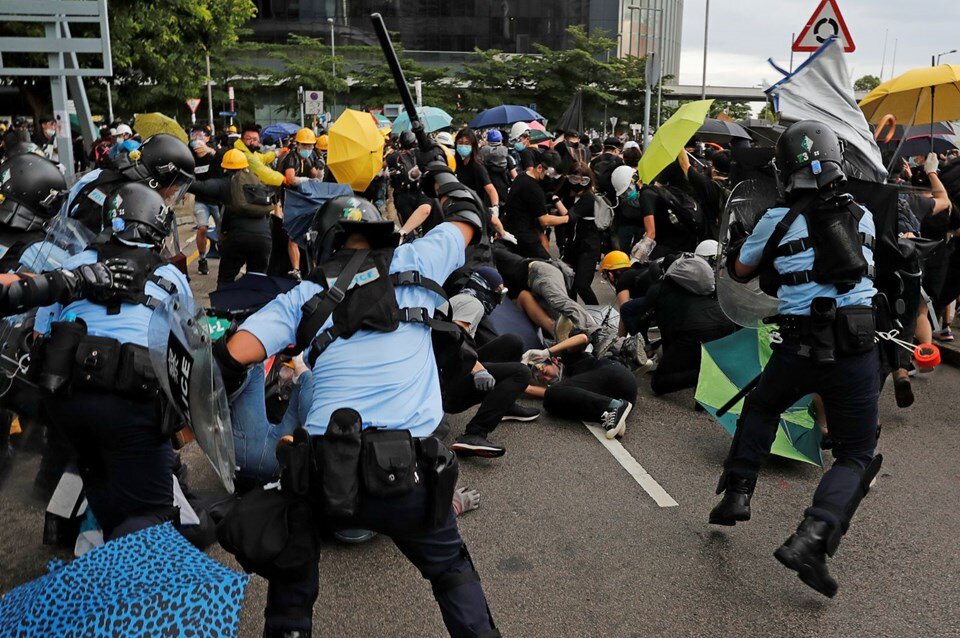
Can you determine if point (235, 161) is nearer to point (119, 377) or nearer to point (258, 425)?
point (258, 425)

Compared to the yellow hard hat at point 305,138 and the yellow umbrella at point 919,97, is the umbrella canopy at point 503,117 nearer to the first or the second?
the yellow hard hat at point 305,138

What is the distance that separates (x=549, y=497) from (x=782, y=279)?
1.82 metres

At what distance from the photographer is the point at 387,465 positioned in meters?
2.75

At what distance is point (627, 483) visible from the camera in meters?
5.29

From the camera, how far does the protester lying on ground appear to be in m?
6.17

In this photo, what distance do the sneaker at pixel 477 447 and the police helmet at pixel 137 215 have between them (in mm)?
2395

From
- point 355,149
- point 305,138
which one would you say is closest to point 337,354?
point 355,149

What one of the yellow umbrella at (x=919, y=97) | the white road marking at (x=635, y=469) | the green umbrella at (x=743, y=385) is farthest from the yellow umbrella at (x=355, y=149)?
the yellow umbrella at (x=919, y=97)

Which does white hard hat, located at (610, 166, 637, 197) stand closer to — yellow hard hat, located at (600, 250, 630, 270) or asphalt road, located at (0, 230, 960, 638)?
yellow hard hat, located at (600, 250, 630, 270)

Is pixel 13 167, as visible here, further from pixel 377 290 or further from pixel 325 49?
pixel 325 49

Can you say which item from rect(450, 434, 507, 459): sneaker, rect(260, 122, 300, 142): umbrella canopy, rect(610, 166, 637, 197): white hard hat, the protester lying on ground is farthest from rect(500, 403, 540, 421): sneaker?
rect(260, 122, 300, 142): umbrella canopy

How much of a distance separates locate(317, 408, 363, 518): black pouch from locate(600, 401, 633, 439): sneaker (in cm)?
347

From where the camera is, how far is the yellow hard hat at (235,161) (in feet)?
31.6

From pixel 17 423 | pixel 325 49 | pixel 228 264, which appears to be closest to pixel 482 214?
pixel 17 423
